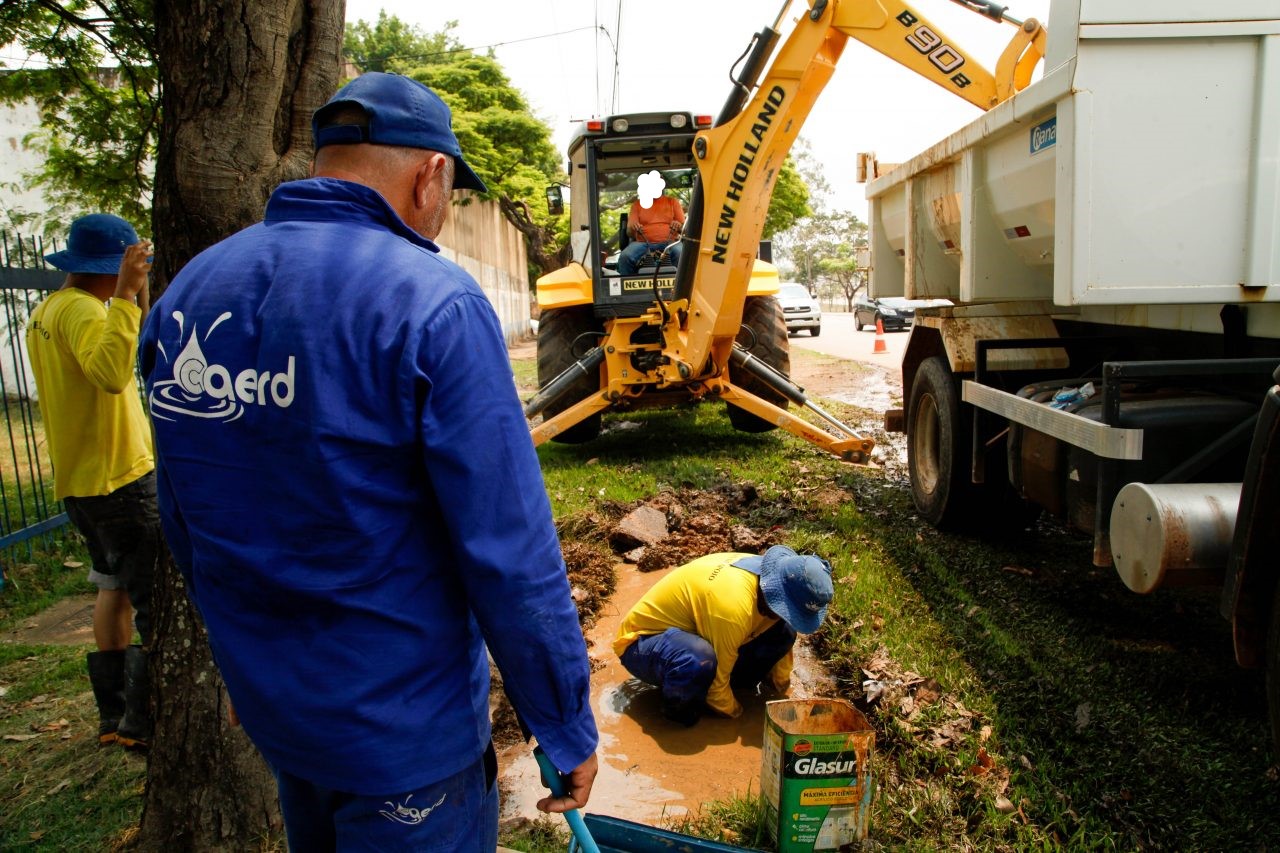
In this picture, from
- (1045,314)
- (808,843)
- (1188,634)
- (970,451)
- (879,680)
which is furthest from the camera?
(970,451)

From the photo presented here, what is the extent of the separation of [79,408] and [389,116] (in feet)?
8.50

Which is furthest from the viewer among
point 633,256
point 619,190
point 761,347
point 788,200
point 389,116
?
point 788,200

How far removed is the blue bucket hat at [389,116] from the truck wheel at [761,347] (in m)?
6.76

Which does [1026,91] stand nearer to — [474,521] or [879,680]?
[879,680]

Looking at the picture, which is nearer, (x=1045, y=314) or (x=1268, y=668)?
(x=1268, y=668)

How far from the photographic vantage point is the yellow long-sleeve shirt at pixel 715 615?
145 inches

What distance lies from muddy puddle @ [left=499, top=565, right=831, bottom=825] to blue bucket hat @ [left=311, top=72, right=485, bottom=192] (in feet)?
7.73

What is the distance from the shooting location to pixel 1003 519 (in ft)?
17.8

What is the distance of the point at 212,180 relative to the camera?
8.30ft

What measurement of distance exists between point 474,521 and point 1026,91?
321 centimetres

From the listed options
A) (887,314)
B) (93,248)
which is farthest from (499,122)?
(93,248)

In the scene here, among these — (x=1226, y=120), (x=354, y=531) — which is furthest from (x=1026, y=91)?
(x=354, y=531)

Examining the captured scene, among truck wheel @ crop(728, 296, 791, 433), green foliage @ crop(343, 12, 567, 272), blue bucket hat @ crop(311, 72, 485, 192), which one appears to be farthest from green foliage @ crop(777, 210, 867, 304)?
blue bucket hat @ crop(311, 72, 485, 192)

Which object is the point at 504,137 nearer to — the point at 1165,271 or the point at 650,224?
the point at 650,224
